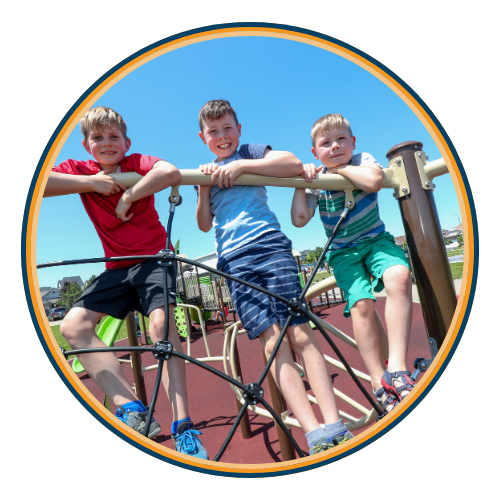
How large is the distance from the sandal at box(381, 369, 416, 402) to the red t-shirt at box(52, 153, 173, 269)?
0.64 metres

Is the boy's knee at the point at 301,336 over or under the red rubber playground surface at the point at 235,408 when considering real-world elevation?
over

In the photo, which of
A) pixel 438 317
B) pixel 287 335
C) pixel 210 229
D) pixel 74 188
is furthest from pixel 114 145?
pixel 438 317

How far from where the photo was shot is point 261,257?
811 mm

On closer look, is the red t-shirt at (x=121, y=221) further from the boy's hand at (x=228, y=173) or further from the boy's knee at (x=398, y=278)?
the boy's knee at (x=398, y=278)

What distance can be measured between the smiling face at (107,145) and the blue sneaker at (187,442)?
669 millimetres

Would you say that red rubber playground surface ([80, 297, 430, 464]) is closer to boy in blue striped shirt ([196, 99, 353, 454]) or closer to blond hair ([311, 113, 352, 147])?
boy in blue striped shirt ([196, 99, 353, 454])

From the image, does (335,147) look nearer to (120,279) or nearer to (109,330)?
(120,279)

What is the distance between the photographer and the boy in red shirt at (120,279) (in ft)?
2.67

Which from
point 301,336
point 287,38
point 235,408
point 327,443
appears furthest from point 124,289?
point 235,408

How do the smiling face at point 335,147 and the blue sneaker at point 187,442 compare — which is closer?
the blue sneaker at point 187,442

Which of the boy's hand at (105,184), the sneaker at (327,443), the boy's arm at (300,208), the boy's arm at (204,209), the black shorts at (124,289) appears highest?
the boy's hand at (105,184)

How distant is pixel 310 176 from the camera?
774 millimetres

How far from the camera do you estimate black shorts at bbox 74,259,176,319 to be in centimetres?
86

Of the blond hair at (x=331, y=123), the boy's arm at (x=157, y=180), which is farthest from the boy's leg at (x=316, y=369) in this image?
the blond hair at (x=331, y=123)
